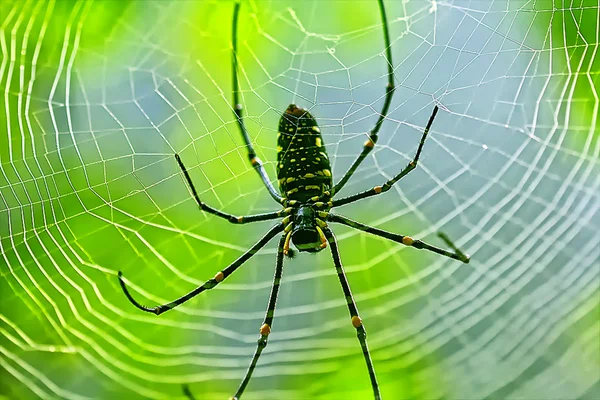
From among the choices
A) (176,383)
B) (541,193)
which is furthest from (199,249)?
(541,193)

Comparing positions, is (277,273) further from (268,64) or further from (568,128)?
(568,128)

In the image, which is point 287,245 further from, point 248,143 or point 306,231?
point 248,143

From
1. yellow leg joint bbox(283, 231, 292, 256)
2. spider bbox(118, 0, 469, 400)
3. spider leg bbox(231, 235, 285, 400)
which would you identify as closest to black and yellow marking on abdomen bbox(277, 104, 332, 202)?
spider bbox(118, 0, 469, 400)

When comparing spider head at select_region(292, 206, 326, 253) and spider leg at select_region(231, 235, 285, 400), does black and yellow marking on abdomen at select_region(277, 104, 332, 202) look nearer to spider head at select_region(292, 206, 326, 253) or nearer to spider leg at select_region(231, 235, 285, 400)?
spider head at select_region(292, 206, 326, 253)

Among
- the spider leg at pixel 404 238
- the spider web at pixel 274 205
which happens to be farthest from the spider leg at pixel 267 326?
the spider web at pixel 274 205

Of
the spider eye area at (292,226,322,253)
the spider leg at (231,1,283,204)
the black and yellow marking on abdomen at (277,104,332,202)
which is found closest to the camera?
the black and yellow marking on abdomen at (277,104,332,202)

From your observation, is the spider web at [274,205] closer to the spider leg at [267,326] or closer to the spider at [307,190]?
the spider at [307,190]

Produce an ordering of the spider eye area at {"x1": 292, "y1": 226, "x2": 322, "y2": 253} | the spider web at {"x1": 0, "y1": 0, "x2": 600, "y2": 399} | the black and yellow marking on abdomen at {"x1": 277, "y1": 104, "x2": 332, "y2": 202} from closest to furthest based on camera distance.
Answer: the black and yellow marking on abdomen at {"x1": 277, "y1": 104, "x2": 332, "y2": 202} < the spider eye area at {"x1": 292, "y1": 226, "x2": 322, "y2": 253} < the spider web at {"x1": 0, "y1": 0, "x2": 600, "y2": 399}
